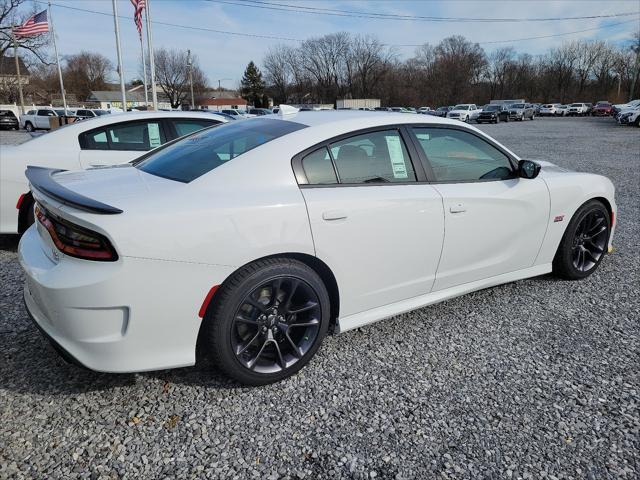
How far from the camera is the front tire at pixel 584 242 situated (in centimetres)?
389

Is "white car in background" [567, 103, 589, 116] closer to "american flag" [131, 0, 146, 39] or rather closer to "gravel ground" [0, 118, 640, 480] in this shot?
"american flag" [131, 0, 146, 39]

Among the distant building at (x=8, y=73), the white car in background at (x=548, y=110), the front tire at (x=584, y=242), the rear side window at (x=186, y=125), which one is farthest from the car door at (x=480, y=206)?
the white car in background at (x=548, y=110)

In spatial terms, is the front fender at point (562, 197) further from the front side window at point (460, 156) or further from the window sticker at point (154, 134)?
the window sticker at point (154, 134)

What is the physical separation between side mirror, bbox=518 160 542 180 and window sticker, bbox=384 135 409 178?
3.53 ft

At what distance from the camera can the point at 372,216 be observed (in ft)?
8.71

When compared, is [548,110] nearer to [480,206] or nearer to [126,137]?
[126,137]

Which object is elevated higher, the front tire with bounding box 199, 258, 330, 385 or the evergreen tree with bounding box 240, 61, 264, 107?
the evergreen tree with bounding box 240, 61, 264, 107

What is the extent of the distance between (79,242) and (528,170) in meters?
3.02

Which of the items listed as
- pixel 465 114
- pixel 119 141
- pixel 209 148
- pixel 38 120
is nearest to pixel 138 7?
pixel 119 141

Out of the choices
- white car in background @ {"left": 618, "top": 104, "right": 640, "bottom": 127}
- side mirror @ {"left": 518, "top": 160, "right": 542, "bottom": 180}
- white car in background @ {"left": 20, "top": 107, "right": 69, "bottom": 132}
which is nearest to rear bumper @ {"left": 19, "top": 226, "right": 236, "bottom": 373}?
side mirror @ {"left": 518, "top": 160, "right": 542, "bottom": 180}

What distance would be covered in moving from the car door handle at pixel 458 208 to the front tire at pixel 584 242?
54.6 inches

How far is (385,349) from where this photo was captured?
9.77 ft

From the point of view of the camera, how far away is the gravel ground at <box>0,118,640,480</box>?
2018mm

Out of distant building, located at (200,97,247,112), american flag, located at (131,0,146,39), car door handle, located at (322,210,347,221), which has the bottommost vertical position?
car door handle, located at (322,210,347,221)
